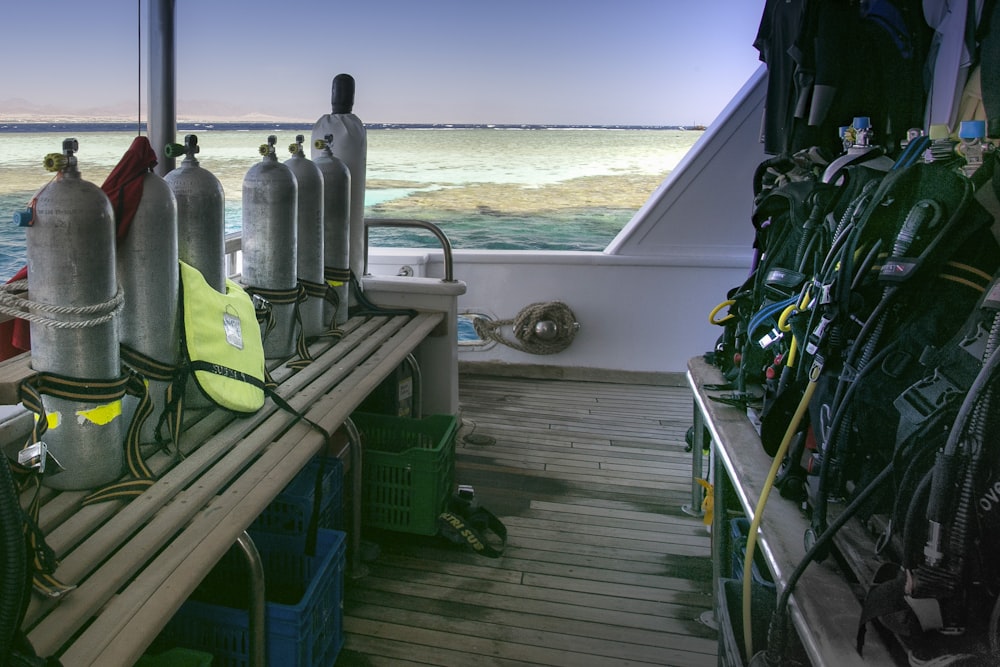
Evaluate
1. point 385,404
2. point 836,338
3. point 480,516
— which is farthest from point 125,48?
point 836,338

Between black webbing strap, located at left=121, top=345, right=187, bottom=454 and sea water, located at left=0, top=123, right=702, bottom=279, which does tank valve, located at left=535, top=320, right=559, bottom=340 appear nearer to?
black webbing strap, located at left=121, top=345, right=187, bottom=454

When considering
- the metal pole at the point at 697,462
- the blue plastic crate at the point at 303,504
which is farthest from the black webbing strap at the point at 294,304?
the metal pole at the point at 697,462

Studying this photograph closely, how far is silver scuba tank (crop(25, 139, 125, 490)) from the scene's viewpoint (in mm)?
1304

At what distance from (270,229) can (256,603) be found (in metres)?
1.11

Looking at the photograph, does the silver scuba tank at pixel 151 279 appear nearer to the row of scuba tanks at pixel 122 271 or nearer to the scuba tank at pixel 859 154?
the row of scuba tanks at pixel 122 271

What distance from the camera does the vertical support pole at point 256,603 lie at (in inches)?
56.2

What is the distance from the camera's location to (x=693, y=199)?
463 centimetres

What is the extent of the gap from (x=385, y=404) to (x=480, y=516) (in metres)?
0.68

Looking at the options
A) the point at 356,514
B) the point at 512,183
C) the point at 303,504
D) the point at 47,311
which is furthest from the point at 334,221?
the point at 512,183

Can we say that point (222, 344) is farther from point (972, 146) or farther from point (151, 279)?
point (972, 146)

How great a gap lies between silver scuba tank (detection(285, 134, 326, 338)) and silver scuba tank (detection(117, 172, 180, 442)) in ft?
2.59

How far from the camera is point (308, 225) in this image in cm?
248

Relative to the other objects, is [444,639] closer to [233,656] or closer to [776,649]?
[233,656]

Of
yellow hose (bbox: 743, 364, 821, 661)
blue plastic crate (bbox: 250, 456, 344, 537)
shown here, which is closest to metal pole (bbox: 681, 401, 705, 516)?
yellow hose (bbox: 743, 364, 821, 661)
